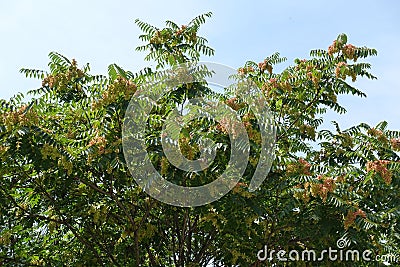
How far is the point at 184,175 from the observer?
17.1ft

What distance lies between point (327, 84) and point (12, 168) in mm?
3534

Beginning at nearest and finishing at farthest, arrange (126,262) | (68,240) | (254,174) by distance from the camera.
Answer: (254,174) < (126,262) < (68,240)

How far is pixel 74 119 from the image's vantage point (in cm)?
546

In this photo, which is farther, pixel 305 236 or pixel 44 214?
pixel 44 214

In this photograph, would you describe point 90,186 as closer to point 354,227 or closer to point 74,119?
point 74,119

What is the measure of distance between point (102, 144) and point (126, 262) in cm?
218

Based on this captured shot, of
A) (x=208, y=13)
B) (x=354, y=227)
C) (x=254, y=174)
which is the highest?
(x=208, y=13)

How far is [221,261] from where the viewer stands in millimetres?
6688

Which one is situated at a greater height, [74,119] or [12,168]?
[74,119]

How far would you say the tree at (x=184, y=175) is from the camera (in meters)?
4.98

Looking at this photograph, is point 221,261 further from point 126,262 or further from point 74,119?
point 74,119

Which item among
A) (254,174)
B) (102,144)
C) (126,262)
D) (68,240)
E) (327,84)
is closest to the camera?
(102,144)

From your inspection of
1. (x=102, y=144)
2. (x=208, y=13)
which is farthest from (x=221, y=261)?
(x=208, y=13)

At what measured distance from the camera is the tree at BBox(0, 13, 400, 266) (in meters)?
4.98
